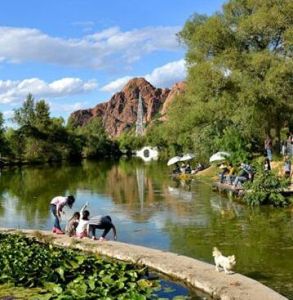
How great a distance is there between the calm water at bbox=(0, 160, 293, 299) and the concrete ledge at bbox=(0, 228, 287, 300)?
1.07m

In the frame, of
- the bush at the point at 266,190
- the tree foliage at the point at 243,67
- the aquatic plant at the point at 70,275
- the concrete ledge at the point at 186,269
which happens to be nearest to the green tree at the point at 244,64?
the tree foliage at the point at 243,67

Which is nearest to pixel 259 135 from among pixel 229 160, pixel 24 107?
pixel 229 160

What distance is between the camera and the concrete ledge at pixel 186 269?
442 inches

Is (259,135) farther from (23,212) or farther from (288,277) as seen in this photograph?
(288,277)

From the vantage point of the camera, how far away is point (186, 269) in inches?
516

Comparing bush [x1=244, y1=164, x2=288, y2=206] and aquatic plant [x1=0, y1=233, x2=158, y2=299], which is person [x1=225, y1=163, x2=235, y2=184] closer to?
bush [x1=244, y1=164, x2=288, y2=206]

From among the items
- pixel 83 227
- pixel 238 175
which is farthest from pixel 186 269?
pixel 238 175

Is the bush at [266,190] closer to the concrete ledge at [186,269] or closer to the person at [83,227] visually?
the person at [83,227]

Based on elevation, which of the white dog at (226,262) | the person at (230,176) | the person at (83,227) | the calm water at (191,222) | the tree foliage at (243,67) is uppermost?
the tree foliage at (243,67)

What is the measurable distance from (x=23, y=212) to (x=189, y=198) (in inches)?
347

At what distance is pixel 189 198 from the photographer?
30625mm

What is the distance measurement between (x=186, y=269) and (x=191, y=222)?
8833mm

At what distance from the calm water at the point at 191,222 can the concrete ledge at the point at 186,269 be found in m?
1.07

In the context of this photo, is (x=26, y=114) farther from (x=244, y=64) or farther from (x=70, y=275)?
(x=70, y=275)
